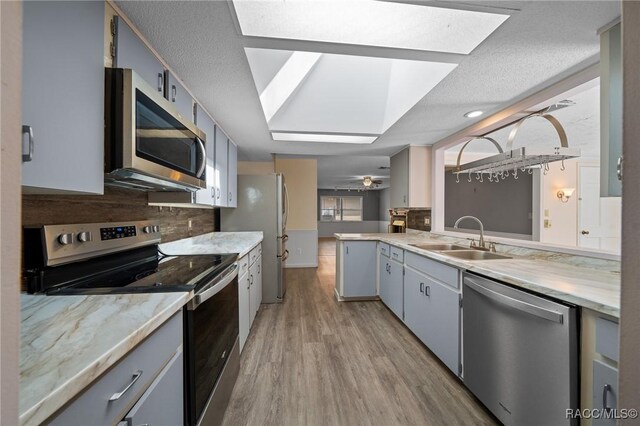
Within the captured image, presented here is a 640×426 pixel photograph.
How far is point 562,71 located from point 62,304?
2.95 meters

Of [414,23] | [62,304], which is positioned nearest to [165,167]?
[62,304]

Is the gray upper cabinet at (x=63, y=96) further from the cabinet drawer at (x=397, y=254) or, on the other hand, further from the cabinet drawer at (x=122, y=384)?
the cabinet drawer at (x=397, y=254)

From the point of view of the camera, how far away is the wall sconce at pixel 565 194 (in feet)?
13.5

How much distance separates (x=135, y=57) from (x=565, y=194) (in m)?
5.78

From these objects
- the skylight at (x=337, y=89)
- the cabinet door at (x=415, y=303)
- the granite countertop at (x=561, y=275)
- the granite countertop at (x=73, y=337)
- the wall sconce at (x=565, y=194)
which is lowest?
the cabinet door at (x=415, y=303)

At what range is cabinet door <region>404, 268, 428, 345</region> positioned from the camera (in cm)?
221

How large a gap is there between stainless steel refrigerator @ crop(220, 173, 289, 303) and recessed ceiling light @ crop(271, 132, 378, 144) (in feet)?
1.71

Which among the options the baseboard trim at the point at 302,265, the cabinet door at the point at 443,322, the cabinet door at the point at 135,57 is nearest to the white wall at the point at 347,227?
the baseboard trim at the point at 302,265

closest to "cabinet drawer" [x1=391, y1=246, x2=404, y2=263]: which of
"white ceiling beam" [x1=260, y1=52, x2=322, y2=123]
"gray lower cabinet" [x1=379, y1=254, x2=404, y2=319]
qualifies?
"gray lower cabinet" [x1=379, y1=254, x2=404, y2=319]

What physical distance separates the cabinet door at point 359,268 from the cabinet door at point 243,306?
1401 mm

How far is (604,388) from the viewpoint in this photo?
94 cm

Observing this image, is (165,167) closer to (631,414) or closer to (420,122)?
(631,414)

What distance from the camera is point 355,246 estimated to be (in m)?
3.32

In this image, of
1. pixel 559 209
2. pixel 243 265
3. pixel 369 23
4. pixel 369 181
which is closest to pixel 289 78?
pixel 369 23
